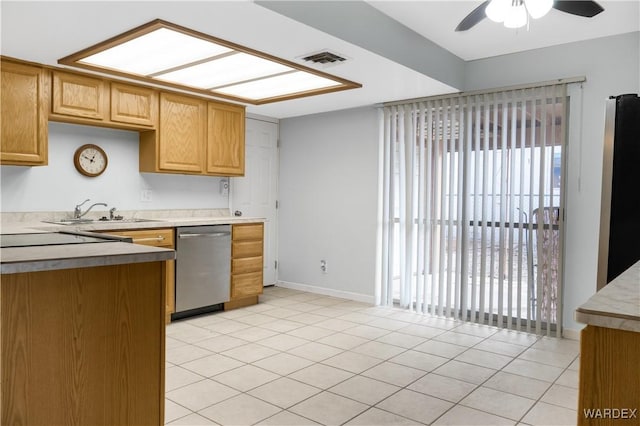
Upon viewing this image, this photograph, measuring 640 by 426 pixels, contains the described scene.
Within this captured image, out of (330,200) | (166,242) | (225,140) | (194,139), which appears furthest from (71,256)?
(330,200)

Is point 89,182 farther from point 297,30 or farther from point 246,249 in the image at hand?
point 297,30

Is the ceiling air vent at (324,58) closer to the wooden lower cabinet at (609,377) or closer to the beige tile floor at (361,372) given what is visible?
the beige tile floor at (361,372)

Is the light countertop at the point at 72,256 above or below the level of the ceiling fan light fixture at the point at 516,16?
below

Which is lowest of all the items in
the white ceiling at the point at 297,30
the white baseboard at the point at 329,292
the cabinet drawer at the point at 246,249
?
the white baseboard at the point at 329,292

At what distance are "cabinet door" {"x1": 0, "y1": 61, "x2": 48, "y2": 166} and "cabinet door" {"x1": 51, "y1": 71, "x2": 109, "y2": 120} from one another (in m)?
0.09

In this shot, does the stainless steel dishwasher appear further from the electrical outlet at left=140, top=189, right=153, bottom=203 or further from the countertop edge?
the countertop edge

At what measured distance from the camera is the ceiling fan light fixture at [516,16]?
237cm

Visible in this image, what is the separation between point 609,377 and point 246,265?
4.31 metres

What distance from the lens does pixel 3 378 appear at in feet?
4.75

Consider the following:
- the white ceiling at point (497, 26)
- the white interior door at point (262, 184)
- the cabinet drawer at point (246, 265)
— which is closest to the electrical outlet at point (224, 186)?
the white interior door at point (262, 184)

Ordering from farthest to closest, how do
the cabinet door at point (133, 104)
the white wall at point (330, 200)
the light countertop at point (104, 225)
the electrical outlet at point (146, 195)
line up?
the white wall at point (330, 200)
the electrical outlet at point (146, 195)
the cabinet door at point (133, 104)
the light countertop at point (104, 225)

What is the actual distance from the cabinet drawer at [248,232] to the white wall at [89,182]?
709 mm

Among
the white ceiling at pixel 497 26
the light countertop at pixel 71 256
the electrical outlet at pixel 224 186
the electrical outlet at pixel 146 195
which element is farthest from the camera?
the electrical outlet at pixel 224 186

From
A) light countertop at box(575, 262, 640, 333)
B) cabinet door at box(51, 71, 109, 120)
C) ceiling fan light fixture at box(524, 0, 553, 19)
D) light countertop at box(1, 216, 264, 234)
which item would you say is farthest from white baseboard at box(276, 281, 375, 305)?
light countertop at box(575, 262, 640, 333)
